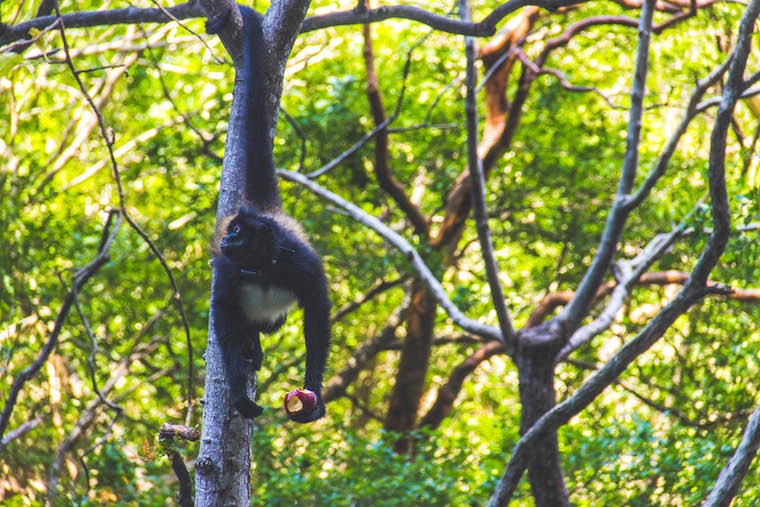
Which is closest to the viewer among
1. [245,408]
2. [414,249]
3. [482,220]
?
[245,408]

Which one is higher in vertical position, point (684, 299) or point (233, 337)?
point (684, 299)

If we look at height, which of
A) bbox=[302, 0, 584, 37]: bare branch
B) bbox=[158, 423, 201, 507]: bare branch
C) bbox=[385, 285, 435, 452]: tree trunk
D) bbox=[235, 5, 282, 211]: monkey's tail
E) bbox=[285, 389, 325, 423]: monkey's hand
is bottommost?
bbox=[158, 423, 201, 507]: bare branch

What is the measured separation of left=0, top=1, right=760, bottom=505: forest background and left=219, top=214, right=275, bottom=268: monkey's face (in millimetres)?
1685

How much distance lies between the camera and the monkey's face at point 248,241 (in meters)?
4.06

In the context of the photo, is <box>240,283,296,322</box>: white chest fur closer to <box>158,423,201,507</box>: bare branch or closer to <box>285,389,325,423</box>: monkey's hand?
<box>285,389,325,423</box>: monkey's hand

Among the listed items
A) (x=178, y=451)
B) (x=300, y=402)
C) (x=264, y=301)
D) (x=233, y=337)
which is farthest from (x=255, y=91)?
(x=178, y=451)

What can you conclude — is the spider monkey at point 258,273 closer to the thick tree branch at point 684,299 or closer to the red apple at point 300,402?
the red apple at point 300,402

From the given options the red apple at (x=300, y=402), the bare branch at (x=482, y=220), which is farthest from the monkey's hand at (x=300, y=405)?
the bare branch at (x=482, y=220)

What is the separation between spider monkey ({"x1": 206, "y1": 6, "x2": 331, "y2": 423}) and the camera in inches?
144

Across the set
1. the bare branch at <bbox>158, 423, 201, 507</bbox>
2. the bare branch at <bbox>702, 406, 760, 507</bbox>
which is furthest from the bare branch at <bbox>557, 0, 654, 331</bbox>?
the bare branch at <bbox>158, 423, 201, 507</bbox>

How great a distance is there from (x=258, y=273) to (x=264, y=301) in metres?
0.26

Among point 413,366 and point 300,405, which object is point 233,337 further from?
point 413,366

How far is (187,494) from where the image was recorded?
3.53 metres

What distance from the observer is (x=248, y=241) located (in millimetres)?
4145
